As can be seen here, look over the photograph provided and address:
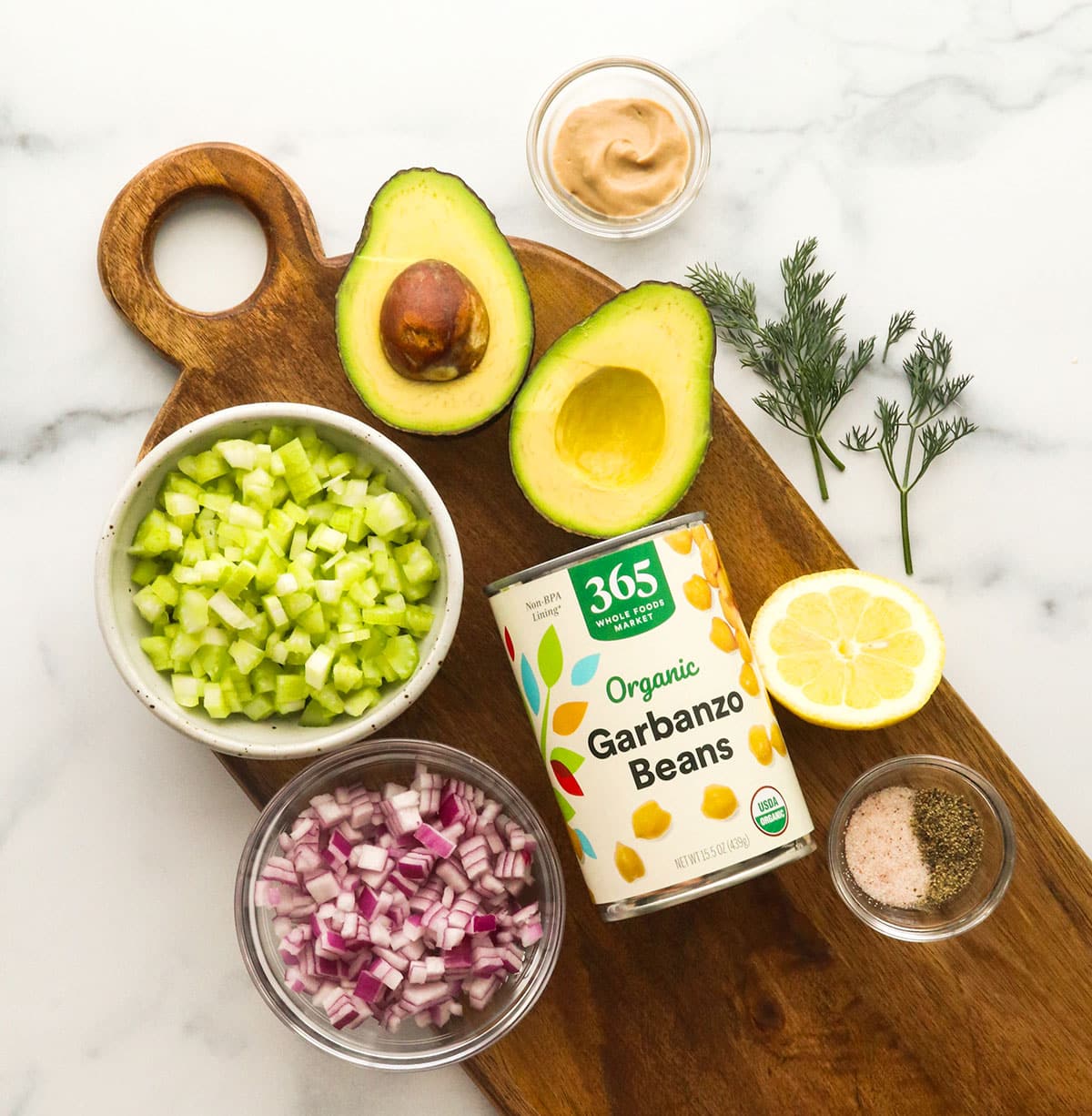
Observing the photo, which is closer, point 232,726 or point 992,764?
point 232,726

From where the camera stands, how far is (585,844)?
1.36 metres

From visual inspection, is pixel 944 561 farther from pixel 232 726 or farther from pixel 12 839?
pixel 12 839

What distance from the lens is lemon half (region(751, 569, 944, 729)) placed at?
1.47m

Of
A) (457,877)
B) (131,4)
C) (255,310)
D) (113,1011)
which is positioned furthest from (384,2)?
(113,1011)

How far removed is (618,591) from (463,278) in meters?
0.43

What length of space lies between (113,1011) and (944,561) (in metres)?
1.39

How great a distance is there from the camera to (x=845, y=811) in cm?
151

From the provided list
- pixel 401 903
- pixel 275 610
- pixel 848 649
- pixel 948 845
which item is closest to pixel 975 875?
pixel 948 845

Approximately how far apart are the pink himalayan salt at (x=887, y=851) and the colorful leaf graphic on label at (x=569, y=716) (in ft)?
1.47

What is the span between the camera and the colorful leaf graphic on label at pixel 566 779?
4.44 ft

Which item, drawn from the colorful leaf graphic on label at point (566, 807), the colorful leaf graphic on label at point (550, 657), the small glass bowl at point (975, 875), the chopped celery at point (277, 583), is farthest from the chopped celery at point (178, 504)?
the small glass bowl at point (975, 875)

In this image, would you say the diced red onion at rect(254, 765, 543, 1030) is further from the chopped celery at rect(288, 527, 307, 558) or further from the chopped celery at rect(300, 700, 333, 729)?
the chopped celery at rect(288, 527, 307, 558)

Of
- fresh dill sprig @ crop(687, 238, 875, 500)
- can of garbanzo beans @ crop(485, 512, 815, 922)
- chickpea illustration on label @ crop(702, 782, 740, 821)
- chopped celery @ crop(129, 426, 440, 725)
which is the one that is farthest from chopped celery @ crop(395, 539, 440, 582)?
fresh dill sprig @ crop(687, 238, 875, 500)

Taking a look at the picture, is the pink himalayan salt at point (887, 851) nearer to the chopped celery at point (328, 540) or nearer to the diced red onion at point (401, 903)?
the diced red onion at point (401, 903)
